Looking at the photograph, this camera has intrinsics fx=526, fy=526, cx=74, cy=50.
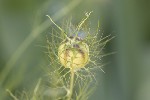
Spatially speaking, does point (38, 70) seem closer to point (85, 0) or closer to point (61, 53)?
point (85, 0)

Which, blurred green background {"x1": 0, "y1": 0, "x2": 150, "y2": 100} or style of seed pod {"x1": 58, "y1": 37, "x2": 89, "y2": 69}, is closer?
style of seed pod {"x1": 58, "y1": 37, "x2": 89, "y2": 69}

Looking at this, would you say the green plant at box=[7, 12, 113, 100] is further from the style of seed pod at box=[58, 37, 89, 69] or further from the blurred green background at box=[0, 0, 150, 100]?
the blurred green background at box=[0, 0, 150, 100]

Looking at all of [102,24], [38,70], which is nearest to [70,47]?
[38,70]

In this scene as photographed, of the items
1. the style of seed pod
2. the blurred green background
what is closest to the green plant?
the style of seed pod

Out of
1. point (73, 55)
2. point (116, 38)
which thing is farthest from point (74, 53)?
point (116, 38)

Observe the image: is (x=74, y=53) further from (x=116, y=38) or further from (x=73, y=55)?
(x=116, y=38)

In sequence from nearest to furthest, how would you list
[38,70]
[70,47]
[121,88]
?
1. [70,47]
2. [38,70]
3. [121,88]

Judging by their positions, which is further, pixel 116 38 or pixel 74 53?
pixel 116 38

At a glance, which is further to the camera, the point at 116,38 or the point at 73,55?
the point at 116,38
